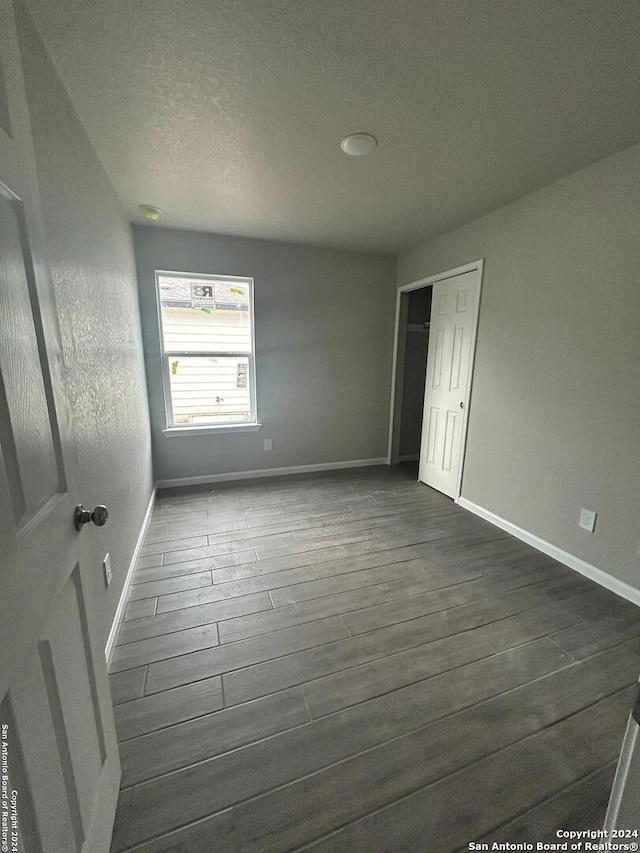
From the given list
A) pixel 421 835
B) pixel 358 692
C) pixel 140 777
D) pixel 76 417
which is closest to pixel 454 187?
pixel 76 417

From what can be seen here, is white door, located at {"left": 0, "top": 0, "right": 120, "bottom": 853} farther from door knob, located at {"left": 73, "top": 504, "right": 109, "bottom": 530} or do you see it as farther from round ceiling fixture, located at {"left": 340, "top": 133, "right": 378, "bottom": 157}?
round ceiling fixture, located at {"left": 340, "top": 133, "right": 378, "bottom": 157}

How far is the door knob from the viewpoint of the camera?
852mm

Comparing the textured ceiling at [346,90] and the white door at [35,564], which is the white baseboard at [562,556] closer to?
the textured ceiling at [346,90]

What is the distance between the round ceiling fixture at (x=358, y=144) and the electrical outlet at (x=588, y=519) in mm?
2503

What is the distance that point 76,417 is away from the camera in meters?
1.30

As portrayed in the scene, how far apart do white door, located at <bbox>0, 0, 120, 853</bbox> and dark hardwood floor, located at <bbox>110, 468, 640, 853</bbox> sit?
38cm

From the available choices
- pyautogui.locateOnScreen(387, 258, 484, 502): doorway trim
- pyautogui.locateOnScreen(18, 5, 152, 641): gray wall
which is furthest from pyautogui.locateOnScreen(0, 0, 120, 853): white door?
pyautogui.locateOnScreen(387, 258, 484, 502): doorway trim

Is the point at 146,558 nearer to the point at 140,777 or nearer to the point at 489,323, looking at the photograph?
the point at 140,777

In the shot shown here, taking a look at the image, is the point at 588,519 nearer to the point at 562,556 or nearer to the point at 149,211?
the point at 562,556

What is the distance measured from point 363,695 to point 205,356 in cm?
305

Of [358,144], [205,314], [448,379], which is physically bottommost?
[448,379]

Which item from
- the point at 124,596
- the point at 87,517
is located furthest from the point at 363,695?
the point at 124,596

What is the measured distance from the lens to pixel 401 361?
159 inches

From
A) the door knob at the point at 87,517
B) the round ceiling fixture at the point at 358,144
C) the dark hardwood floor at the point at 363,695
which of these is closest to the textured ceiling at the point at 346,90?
the round ceiling fixture at the point at 358,144
